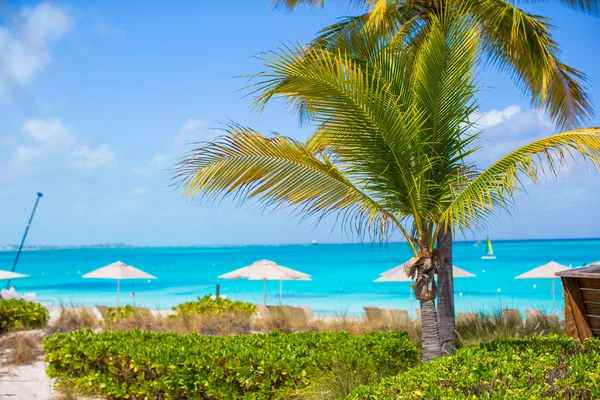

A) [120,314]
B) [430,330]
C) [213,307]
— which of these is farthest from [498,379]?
[120,314]

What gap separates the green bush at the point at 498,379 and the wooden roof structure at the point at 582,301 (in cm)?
147

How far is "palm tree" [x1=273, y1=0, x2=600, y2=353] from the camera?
884 centimetres

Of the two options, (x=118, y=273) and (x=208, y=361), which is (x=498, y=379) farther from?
(x=118, y=273)

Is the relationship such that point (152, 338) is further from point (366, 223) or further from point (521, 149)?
point (521, 149)

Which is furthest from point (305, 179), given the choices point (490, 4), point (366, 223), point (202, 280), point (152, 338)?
point (202, 280)

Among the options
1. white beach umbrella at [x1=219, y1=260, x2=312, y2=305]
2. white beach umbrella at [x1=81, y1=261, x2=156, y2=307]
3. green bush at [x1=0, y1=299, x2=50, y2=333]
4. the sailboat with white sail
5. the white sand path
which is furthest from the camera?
the sailboat with white sail

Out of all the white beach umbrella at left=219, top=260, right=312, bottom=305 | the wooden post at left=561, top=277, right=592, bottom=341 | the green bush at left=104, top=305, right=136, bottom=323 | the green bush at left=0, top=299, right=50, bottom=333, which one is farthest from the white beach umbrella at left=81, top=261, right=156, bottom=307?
the wooden post at left=561, top=277, right=592, bottom=341

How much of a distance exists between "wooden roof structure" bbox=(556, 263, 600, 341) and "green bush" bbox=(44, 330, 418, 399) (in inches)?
76.7

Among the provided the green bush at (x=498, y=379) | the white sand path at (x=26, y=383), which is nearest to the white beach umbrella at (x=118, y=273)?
the white sand path at (x=26, y=383)

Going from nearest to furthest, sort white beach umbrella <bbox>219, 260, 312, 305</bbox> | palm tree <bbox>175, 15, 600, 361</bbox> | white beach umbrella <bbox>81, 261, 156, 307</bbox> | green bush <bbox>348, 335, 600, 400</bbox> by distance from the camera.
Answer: green bush <bbox>348, 335, 600, 400</bbox>, palm tree <bbox>175, 15, 600, 361</bbox>, white beach umbrella <bbox>219, 260, 312, 305</bbox>, white beach umbrella <bbox>81, 261, 156, 307</bbox>

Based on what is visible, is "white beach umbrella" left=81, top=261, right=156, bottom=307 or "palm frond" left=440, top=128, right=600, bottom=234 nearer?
"palm frond" left=440, top=128, right=600, bottom=234

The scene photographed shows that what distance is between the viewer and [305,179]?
645 cm

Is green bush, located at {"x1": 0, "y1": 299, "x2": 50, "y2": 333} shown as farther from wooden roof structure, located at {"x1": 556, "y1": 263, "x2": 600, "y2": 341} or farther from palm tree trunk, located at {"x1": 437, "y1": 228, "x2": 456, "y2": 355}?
wooden roof structure, located at {"x1": 556, "y1": 263, "x2": 600, "y2": 341}

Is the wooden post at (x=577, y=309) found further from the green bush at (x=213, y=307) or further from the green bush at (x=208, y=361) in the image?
the green bush at (x=213, y=307)
